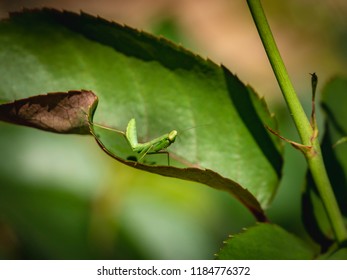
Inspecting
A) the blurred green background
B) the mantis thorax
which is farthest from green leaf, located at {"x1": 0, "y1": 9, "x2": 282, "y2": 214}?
the blurred green background

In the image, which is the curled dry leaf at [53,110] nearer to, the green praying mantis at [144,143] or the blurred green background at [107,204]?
the green praying mantis at [144,143]

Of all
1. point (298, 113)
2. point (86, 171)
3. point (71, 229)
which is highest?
point (298, 113)

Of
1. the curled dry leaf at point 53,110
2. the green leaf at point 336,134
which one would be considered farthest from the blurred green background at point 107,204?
the curled dry leaf at point 53,110

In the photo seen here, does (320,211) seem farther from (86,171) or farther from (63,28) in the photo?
(86,171)

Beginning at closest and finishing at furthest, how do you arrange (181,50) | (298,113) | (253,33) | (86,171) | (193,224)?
(298,113)
(181,50)
(193,224)
(86,171)
(253,33)

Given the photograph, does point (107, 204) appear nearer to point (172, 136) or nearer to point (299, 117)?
point (172, 136)

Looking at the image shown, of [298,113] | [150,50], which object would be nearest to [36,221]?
[150,50]

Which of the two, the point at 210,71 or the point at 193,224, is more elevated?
the point at 210,71
